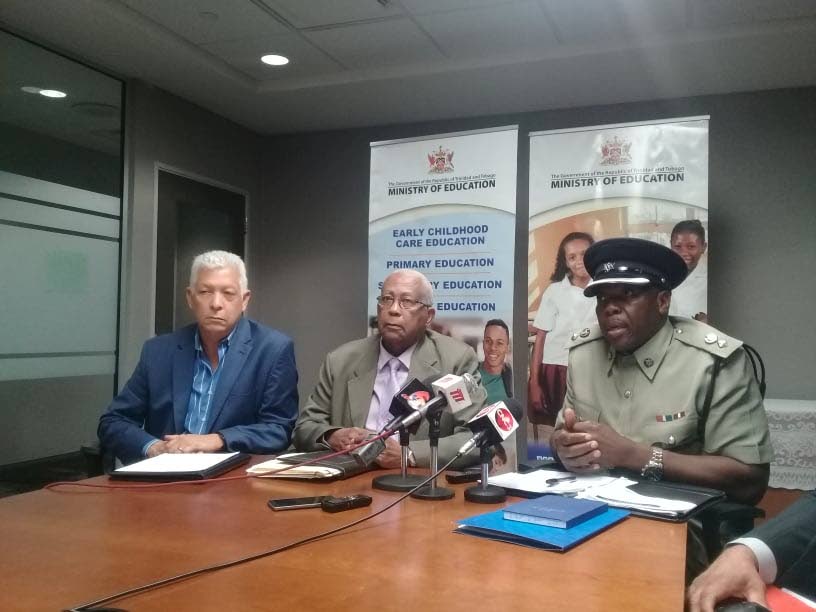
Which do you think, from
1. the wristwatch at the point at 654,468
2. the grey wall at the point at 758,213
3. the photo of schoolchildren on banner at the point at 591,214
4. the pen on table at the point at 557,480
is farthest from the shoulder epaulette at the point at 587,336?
the grey wall at the point at 758,213

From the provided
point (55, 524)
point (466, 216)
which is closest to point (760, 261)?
point (466, 216)

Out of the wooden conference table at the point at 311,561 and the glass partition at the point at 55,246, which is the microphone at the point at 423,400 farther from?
the glass partition at the point at 55,246

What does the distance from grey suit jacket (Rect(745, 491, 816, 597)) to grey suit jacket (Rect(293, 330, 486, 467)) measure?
3.54 ft

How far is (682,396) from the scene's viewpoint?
78.9 inches

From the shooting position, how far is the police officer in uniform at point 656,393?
183cm

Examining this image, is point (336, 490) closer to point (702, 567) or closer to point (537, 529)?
point (537, 529)

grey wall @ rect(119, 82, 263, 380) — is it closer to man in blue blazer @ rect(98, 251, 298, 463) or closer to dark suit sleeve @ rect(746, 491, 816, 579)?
man in blue blazer @ rect(98, 251, 298, 463)

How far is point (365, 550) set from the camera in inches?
48.1

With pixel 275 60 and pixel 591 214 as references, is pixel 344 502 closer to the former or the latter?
pixel 591 214

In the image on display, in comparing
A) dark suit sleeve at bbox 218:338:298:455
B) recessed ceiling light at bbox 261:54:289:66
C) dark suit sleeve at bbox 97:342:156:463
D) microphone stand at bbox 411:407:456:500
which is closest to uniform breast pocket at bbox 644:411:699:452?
microphone stand at bbox 411:407:456:500

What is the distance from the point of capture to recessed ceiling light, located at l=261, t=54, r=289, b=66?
3.85m

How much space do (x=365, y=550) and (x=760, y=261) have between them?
3.76m

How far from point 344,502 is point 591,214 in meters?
2.93

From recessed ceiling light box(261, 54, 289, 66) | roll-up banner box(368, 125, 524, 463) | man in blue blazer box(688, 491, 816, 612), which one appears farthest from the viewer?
roll-up banner box(368, 125, 524, 463)
